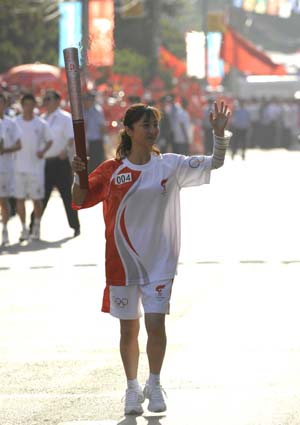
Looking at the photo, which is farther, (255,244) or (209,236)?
(209,236)

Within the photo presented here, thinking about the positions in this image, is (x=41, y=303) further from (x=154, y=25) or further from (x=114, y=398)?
(x=154, y=25)

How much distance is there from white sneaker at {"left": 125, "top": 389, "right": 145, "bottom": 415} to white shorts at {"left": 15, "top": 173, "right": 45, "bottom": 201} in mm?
11896

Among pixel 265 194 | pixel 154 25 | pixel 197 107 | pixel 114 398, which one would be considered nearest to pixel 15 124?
pixel 265 194

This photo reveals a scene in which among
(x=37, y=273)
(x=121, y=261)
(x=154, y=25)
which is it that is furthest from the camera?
(x=154, y=25)

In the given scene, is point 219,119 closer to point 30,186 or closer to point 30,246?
point 30,246

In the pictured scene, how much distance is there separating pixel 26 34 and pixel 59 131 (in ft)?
84.1

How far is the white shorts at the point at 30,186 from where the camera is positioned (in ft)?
66.3

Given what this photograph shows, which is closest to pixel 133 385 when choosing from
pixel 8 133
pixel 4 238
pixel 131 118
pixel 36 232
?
pixel 131 118

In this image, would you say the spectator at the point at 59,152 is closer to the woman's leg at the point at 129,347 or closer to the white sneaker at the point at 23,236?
the white sneaker at the point at 23,236

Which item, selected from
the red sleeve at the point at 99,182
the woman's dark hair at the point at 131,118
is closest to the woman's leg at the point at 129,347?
the red sleeve at the point at 99,182

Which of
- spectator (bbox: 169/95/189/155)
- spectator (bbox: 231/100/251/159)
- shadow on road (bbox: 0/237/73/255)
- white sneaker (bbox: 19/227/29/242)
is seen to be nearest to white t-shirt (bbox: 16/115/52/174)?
white sneaker (bbox: 19/227/29/242)

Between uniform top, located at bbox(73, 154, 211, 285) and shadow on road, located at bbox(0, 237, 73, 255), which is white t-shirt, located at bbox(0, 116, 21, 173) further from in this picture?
uniform top, located at bbox(73, 154, 211, 285)

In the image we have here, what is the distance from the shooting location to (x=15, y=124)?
19875 millimetres

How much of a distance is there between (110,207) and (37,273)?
7.47 metres
